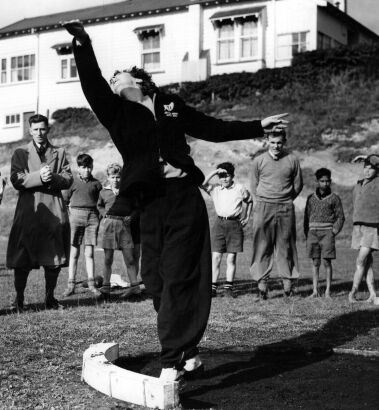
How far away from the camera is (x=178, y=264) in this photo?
4.95 metres

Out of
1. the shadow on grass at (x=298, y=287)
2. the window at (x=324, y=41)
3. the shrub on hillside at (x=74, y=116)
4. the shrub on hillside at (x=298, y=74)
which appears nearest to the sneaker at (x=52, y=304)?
the shadow on grass at (x=298, y=287)

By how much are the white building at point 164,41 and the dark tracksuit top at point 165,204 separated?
103ft

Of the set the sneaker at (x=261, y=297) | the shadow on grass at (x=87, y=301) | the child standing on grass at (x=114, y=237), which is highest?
the child standing on grass at (x=114, y=237)

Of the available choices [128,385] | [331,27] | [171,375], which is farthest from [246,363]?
[331,27]

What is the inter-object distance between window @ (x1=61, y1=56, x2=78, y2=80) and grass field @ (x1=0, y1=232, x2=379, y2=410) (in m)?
32.7

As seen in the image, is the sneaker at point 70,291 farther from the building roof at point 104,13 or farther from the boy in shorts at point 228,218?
the building roof at point 104,13

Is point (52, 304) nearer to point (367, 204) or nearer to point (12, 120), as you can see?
point (367, 204)

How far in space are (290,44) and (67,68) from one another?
43.7 ft

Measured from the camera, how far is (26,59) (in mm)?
43844

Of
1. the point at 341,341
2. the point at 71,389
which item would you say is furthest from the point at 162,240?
the point at 341,341

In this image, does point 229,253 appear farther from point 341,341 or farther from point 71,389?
point 71,389

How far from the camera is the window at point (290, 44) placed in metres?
35.4

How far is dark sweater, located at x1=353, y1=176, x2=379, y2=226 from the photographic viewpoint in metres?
9.85

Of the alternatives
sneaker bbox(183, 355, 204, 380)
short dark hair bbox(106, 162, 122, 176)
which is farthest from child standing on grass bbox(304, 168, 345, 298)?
sneaker bbox(183, 355, 204, 380)
